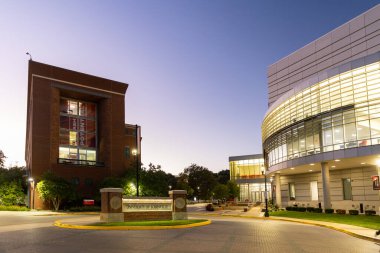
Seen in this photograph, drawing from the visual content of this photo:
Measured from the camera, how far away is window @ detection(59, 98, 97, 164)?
67125 mm

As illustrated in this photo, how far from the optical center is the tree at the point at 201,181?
356ft

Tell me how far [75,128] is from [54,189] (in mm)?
16852

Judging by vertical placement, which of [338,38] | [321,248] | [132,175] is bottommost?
[321,248]

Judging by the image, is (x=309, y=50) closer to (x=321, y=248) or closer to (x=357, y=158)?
(x=357, y=158)

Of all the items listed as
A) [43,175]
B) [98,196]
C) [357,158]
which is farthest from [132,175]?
[357,158]

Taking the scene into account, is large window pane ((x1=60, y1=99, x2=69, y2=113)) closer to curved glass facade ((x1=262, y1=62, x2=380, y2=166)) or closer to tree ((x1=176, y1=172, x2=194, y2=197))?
curved glass facade ((x1=262, y1=62, x2=380, y2=166))

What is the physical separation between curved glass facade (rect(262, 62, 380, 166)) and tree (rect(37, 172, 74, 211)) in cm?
3042

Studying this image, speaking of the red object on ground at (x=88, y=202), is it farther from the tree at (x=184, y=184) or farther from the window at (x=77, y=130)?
the tree at (x=184, y=184)

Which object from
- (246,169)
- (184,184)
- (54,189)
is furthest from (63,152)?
(246,169)

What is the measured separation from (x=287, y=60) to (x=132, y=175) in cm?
3582

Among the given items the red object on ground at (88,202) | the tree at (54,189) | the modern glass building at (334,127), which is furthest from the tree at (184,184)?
the tree at (54,189)

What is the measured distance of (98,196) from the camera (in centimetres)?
6175

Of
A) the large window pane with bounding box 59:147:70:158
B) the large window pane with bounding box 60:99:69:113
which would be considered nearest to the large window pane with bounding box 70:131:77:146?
the large window pane with bounding box 59:147:70:158

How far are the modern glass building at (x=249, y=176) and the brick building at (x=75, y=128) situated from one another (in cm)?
4037
